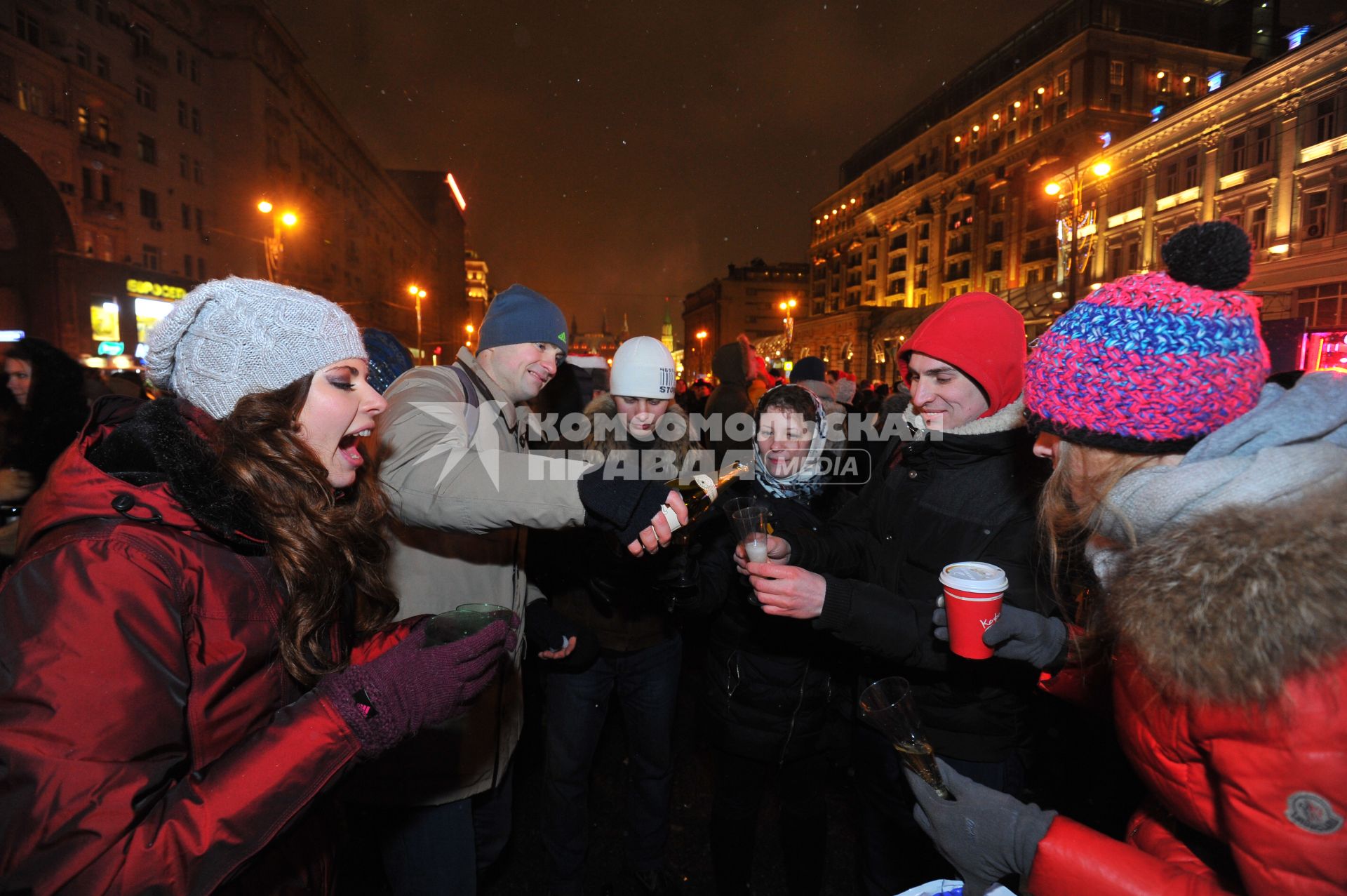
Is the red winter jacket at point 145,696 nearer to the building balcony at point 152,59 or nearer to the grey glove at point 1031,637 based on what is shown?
the grey glove at point 1031,637

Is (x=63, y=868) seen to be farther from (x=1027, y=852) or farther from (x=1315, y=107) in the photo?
(x=1315, y=107)

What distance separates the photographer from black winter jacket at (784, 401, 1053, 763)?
7.25 feet

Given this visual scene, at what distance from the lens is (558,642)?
2.90m

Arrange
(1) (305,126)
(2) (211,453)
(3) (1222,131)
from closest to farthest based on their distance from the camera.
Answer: (2) (211,453) → (3) (1222,131) → (1) (305,126)

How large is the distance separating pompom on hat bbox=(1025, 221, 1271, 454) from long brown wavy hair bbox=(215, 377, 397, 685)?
1912 millimetres

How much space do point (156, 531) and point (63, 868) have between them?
0.59 metres

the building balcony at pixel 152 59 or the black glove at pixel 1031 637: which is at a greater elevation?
the building balcony at pixel 152 59

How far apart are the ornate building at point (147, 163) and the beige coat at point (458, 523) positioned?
68.2ft

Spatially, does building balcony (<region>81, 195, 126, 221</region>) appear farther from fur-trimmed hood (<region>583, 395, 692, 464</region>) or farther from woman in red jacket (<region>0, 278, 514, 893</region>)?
woman in red jacket (<region>0, 278, 514, 893</region>)

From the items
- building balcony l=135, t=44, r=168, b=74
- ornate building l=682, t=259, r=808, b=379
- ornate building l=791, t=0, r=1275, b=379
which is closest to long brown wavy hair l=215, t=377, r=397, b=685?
ornate building l=791, t=0, r=1275, b=379

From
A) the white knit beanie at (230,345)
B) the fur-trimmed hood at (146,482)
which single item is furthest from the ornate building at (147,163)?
the fur-trimmed hood at (146,482)

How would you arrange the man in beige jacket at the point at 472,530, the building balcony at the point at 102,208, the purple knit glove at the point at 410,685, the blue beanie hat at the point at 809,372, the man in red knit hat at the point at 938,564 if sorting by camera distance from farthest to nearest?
the building balcony at the point at 102,208 < the blue beanie hat at the point at 809,372 < the man in red knit hat at the point at 938,564 < the man in beige jacket at the point at 472,530 < the purple knit glove at the point at 410,685

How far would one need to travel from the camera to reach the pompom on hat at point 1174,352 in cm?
134

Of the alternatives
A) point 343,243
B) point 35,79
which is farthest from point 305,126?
point 35,79
